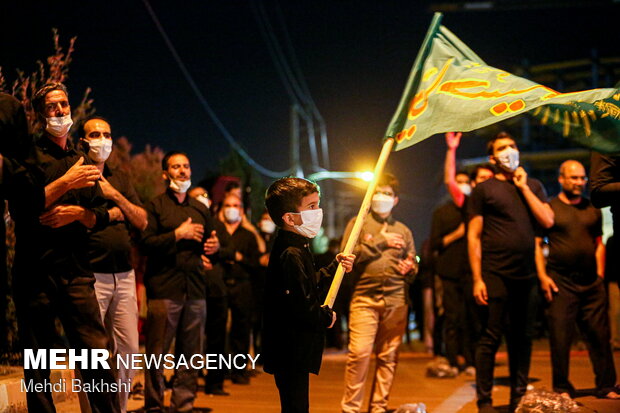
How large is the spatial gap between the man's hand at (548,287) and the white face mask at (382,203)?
1657 mm

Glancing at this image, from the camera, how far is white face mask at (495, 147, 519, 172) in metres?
6.60

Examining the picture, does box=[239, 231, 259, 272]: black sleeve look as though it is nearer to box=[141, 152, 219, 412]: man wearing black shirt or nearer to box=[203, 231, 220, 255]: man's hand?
box=[203, 231, 220, 255]: man's hand

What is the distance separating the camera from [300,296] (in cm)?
438

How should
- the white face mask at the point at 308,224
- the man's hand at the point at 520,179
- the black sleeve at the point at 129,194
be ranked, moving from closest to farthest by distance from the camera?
the white face mask at the point at 308,224 < the black sleeve at the point at 129,194 < the man's hand at the point at 520,179

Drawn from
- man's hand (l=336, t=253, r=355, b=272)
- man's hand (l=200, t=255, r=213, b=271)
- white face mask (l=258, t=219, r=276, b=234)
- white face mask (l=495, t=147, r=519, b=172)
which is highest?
white face mask (l=495, t=147, r=519, b=172)

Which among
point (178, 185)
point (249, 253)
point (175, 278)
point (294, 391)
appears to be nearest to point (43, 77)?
point (178, 185)

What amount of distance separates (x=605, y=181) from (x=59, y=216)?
379 cm

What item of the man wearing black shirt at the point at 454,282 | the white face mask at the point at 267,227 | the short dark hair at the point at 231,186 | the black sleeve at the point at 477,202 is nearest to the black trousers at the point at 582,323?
the black sleeve at the point at 477,202

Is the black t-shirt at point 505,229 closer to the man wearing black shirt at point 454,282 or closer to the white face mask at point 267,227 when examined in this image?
the man wearing black shirt at point 454,282

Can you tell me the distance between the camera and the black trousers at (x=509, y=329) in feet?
21.2

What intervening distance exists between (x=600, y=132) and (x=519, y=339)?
2.39 m

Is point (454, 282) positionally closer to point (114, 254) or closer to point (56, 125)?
point (114, 254)

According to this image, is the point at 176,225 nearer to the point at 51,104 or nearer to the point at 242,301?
the point at 51,104

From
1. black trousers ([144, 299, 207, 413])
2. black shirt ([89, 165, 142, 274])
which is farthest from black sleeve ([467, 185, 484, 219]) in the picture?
black shirt ([89, 165, 142, 274])
